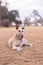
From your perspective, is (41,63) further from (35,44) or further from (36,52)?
(35,44)

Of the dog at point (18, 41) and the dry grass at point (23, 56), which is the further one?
the dog at point (18, 41)

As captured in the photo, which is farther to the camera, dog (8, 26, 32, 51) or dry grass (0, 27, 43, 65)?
dog (8, 26, 32, 51)

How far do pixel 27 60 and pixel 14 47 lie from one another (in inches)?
50.5

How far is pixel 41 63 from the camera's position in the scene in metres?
6.12

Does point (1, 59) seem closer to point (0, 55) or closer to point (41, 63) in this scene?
point (0, 55)

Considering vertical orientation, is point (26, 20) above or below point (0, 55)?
below

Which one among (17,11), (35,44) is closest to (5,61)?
(35,44)

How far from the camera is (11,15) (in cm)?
3362

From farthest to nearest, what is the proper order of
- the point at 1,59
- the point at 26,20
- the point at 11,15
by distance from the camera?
1. the point at 26,20
2. the point at 11,15
3. the point at 1,59

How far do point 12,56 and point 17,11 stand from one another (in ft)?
115

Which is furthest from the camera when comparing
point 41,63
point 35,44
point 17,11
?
point 17,11

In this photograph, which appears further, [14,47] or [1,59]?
[14,47]

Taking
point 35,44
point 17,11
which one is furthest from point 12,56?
point 17,11

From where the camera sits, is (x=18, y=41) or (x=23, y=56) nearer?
(x=23, y=56)
